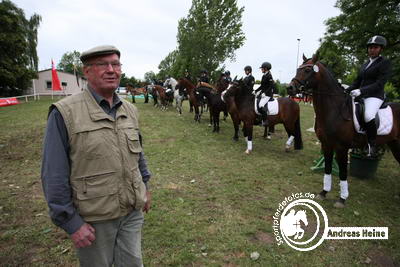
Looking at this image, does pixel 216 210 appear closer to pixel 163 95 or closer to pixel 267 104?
pixel 267 104

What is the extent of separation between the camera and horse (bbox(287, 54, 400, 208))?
13.8 feet

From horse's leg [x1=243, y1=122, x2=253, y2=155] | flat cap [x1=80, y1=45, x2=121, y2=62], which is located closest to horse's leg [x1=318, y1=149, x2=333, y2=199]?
horse's leg [x1=243, y1=122, x2=253, y2=155]

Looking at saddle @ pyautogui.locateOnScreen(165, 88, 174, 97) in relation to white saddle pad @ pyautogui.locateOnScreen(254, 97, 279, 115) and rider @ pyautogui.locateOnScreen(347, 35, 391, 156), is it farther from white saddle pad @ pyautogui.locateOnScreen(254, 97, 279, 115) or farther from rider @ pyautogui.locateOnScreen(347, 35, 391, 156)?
rider @ pyautogui.locateOnScreen(347, 35, 391, 156)

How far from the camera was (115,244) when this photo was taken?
1.86m

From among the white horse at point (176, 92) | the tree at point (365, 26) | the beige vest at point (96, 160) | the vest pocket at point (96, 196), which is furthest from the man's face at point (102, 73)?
the tree at point (365, 26)

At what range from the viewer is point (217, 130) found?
35.3ft

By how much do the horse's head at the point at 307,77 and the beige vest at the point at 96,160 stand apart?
12.7 ft

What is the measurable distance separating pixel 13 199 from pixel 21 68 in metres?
26.7

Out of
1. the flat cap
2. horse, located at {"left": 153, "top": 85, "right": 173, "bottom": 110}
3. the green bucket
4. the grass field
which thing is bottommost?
the grass field

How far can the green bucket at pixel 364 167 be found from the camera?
5482 millimetres

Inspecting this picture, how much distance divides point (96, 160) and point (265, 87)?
284 inches

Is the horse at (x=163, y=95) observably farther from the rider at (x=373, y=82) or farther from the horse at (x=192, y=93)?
the rider at (x=373, y=82)

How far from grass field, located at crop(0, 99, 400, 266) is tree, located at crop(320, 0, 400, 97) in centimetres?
1106

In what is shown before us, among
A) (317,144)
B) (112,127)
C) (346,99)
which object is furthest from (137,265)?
(317,144)
